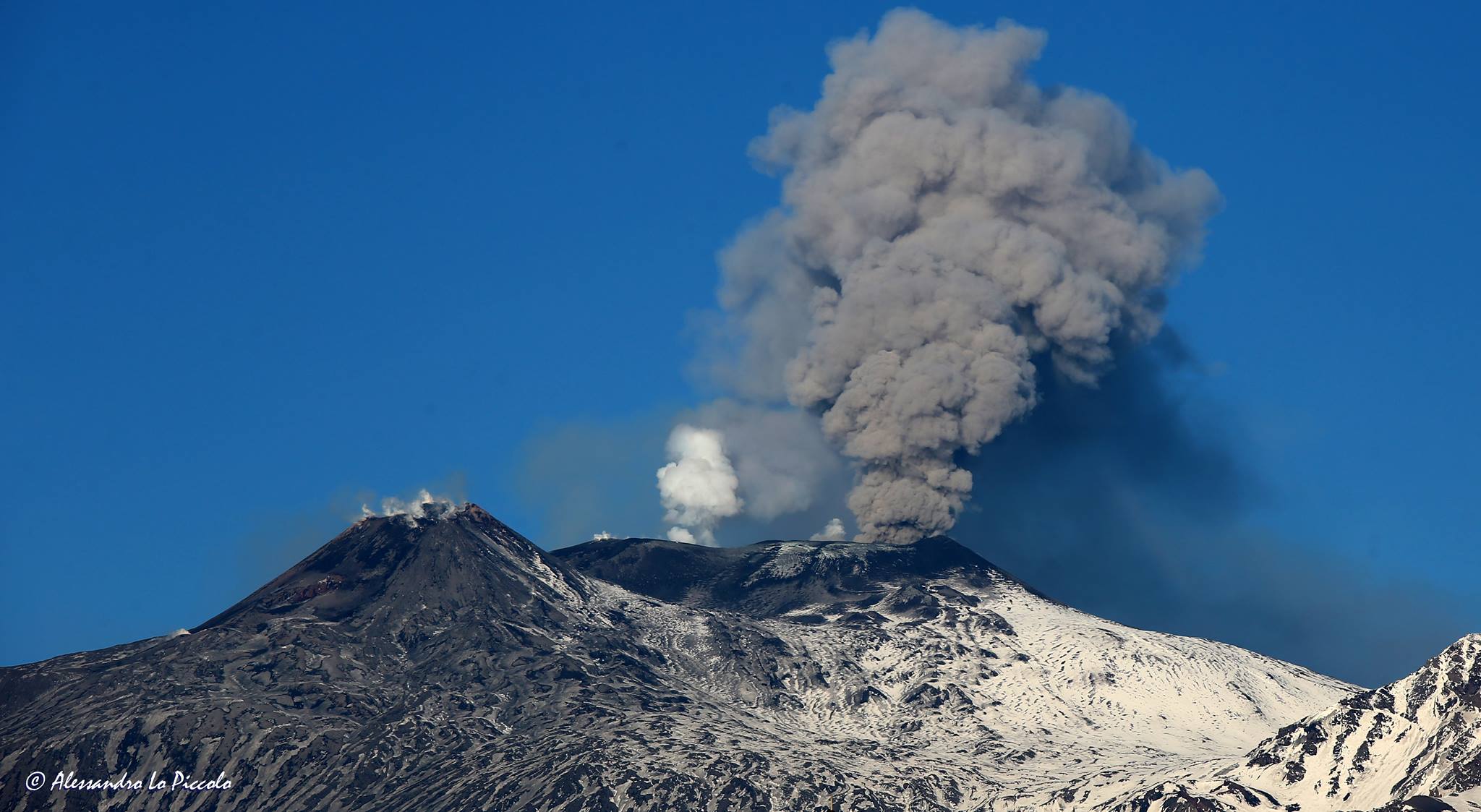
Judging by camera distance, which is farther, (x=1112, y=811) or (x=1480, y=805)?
(x=1112, y=811)

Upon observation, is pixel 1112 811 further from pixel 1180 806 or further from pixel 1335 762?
pixel 1335 762

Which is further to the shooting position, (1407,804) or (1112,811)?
(1112,811)

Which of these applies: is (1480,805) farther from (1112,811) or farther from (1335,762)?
(1112,811)

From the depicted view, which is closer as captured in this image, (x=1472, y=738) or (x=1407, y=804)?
(x=1407, y=804)

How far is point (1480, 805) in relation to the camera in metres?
184

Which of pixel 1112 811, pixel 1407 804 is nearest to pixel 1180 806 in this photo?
pixel 1112 811

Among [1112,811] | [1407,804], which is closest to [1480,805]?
[1407,804]

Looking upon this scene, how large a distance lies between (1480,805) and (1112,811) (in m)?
34.6

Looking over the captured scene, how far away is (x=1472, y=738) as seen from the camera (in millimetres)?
194375

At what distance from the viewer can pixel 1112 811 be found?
198000 mm

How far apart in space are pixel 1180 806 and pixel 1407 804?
21.1 m

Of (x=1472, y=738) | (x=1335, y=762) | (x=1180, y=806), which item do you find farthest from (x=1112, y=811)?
(x=1472, y=738)

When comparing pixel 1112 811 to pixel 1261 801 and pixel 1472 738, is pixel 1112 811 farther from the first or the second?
pixel 1472 738

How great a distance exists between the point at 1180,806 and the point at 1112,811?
27.8 feet
